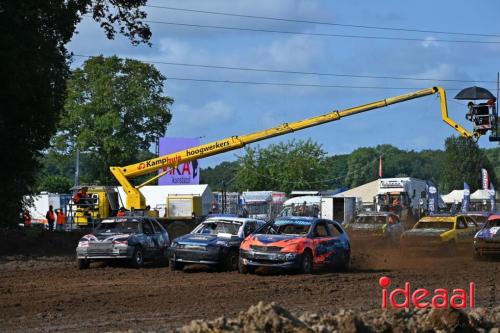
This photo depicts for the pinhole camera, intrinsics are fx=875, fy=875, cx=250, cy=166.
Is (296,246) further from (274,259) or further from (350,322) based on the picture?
(350,322)

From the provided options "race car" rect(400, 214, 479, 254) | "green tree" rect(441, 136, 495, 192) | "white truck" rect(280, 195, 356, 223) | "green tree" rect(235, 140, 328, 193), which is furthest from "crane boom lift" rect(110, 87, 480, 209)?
"green tree" rect(441, 136, 495, 192)

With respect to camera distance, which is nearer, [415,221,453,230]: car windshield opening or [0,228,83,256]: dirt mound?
[415,221,453,230]: car windshield opening

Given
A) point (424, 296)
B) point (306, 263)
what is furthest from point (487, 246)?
point (424, 296)

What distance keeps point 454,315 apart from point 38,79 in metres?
20.3

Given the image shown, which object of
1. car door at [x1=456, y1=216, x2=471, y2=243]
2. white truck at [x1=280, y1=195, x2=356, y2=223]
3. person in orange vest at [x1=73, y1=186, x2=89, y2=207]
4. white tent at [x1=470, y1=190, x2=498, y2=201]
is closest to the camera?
car door at [x1=456, y1=216, x2=471, y2=243]

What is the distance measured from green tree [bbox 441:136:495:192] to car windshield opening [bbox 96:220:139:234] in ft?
365

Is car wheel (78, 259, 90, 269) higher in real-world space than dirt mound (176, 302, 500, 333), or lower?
higher

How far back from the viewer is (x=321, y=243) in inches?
858

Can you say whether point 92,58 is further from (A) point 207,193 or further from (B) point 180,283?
(B) point 180,283

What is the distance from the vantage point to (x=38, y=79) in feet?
89.5

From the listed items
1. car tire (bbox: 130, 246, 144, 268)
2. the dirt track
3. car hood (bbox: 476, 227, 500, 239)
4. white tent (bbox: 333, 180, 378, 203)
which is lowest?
the dirt track

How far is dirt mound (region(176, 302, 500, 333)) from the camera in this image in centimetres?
845

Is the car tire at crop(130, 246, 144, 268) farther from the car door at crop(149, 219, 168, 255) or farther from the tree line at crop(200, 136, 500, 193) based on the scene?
the tree line at crop(200, 136, 500, 193)

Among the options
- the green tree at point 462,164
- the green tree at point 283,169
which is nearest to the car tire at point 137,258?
the green tree at point 283,169
